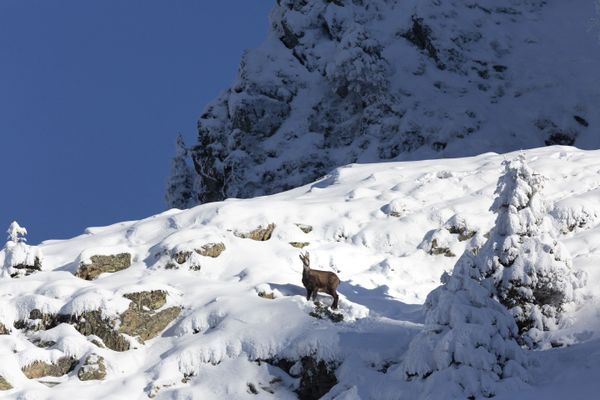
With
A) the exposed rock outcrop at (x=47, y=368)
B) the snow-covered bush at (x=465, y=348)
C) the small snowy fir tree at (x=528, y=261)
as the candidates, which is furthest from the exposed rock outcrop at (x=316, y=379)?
the exposed rock outcrop at (x=47, y=368)

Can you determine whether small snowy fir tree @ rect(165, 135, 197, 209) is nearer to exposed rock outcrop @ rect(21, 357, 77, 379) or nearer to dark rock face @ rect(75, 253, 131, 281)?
dark rock face @ rect(75, 253, 131, 281)

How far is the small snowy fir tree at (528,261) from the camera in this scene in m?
20.1

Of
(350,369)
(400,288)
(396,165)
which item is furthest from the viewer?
(396,165)

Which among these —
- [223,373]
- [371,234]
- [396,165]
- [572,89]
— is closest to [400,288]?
[371,234]

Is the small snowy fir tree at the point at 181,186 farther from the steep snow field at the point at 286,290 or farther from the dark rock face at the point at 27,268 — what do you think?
the dark rock face at the point at 27,268

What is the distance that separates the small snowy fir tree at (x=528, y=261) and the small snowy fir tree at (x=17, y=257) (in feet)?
47.1

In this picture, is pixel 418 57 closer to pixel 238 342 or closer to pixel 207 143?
pixel 207 143

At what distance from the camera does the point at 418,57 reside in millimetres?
66125

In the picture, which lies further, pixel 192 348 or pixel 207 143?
pixel 207 143

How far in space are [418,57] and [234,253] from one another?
4351 centimetres

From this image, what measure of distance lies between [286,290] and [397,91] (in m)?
41.9

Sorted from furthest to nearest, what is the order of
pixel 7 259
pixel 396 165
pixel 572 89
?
pixel 572 89 → pixel 396 165 → pixel 7 259

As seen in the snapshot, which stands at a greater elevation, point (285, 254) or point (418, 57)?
point (418, 57)

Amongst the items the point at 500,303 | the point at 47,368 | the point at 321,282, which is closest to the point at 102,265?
the point at 47,368
